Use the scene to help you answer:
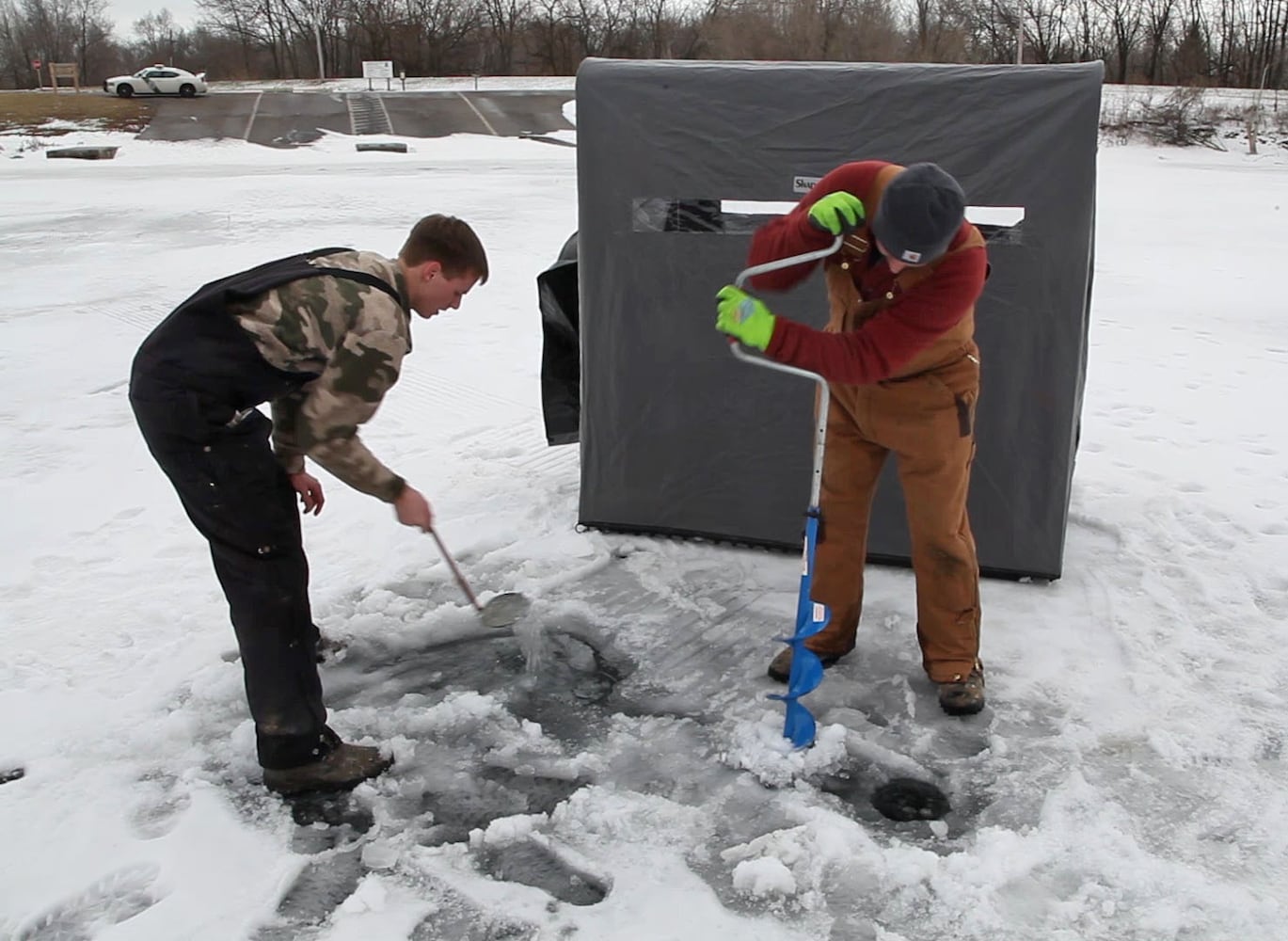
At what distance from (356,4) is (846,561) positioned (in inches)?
2090

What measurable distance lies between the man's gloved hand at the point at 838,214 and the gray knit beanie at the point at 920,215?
0.20 m

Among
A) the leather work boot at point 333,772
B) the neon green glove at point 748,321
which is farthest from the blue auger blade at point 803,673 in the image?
the leather work boot at point 333,772

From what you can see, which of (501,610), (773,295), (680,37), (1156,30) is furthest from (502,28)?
(501,610)

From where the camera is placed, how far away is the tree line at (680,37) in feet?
139

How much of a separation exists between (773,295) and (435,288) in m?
1.70

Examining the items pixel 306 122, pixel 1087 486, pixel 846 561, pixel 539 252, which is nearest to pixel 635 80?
pixel 846 561

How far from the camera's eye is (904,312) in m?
2.76

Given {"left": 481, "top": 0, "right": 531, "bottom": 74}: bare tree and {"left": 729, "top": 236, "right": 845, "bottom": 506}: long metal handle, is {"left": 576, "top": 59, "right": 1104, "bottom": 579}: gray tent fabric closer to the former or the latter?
{"left": 729, "top": 236, "right": 845, "bottom": 506}: long metal handle

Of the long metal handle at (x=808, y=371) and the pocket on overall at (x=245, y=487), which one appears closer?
the pocket on overall at (x=245, y=487)

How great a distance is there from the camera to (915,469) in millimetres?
3166

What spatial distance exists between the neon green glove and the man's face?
68cm

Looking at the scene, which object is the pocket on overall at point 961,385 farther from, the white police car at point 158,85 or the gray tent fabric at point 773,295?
the white police car at point 158,85

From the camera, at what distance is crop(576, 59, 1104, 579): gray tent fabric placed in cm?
365

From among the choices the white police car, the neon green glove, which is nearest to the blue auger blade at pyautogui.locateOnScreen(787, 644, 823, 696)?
the neon green glove
